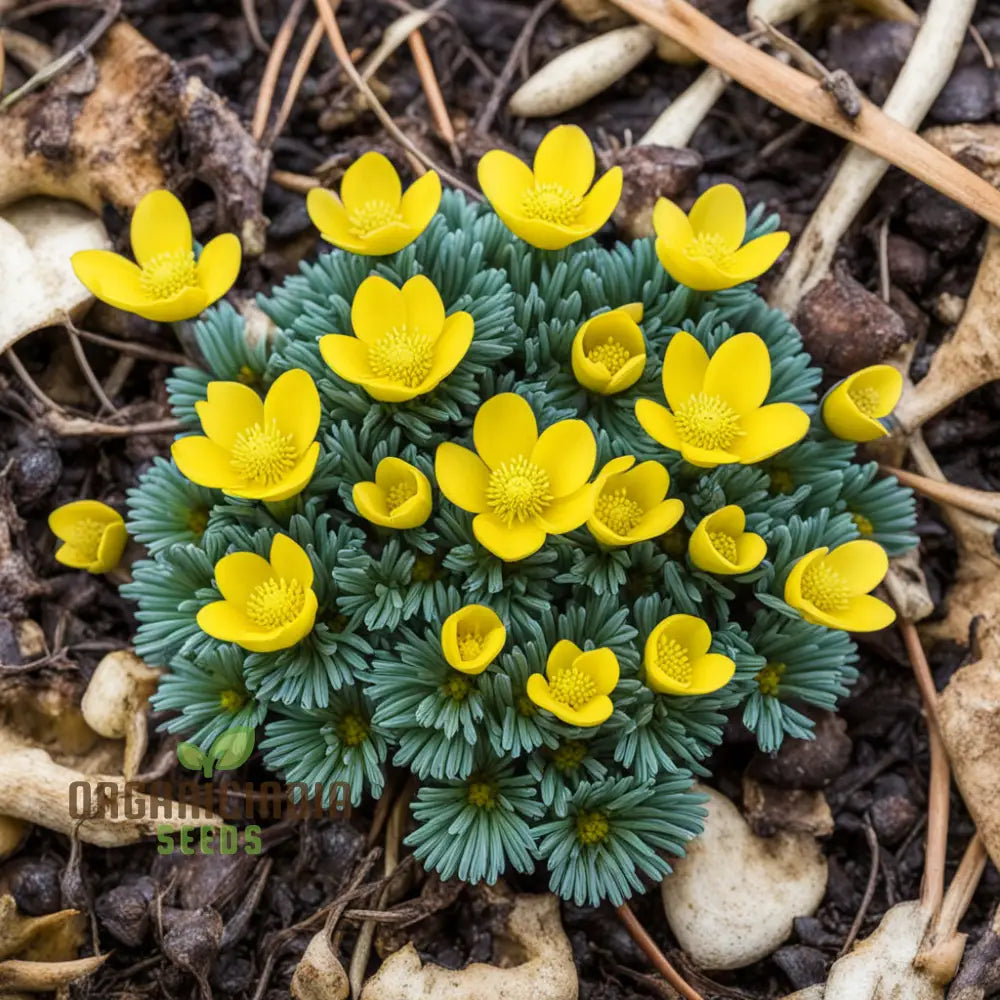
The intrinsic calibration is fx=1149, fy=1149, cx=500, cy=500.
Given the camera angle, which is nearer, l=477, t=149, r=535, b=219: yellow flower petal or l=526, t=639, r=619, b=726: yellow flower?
l=526, t=639, r=619, b=726: yellow flower

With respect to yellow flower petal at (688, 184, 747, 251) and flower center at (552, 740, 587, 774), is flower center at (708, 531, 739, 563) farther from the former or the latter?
yellow flower petal at (688, 184, 747, 251)

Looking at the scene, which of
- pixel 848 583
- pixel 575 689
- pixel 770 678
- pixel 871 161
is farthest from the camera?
pixel 871 161

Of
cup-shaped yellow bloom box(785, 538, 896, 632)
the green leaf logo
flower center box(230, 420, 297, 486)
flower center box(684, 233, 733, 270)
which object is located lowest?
the green leaf logo

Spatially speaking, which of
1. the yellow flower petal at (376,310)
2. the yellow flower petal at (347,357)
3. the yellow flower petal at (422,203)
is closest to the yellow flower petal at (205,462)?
the yellow flower petal at (347,357)

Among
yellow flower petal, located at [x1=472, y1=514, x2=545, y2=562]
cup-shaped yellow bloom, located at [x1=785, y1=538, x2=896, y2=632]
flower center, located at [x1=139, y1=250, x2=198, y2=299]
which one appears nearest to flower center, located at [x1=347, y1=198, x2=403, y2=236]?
flower center, located at [x1=139, y1=250, x2=198, y2=299]

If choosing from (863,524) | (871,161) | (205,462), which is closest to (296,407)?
(205,462)

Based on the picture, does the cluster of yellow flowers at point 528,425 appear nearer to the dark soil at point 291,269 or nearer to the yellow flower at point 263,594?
the yellow flower at point 263,594

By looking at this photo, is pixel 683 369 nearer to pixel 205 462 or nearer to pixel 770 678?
pixel 770 678
